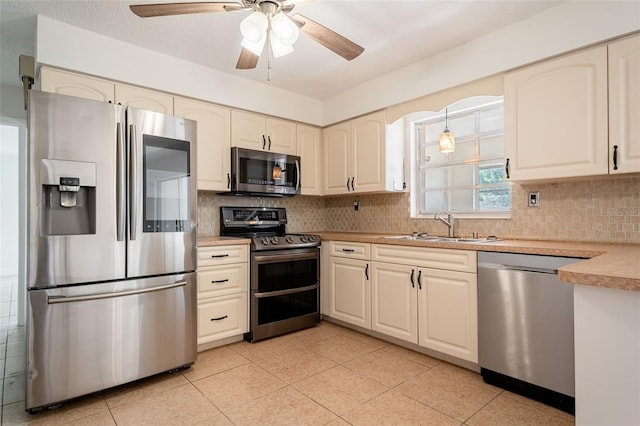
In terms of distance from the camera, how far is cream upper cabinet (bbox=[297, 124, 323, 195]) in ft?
12.6

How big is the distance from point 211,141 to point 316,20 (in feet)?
4.66

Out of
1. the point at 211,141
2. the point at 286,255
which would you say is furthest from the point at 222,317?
the point at 211,141

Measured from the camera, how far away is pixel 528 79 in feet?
7.59

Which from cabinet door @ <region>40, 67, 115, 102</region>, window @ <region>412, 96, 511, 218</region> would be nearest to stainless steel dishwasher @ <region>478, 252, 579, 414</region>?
window @ <region>412, 96, 511, 218</region>

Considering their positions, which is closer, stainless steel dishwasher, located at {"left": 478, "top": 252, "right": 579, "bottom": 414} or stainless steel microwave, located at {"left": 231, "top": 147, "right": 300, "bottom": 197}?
stainless steel dishwasher, located at {"left": 478, "top": 252, "right": 579, "bottom": 414}

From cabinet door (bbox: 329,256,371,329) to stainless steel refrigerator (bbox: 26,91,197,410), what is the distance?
142 cm

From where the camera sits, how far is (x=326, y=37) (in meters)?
1.88

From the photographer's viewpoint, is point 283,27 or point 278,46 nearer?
point 283,27

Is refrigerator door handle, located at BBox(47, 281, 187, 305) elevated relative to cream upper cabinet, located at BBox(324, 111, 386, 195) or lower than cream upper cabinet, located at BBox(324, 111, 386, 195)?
lower

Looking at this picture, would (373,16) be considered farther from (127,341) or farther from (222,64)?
(127,341)

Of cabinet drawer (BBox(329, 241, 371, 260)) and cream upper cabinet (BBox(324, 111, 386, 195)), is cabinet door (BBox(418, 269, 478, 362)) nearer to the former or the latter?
cabinet drawer (BBox(329, 241, 371, 260))

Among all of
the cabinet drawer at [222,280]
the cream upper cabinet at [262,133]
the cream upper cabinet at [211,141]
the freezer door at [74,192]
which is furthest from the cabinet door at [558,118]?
the freezer door at [74,192]

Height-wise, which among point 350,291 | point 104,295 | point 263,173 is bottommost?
point 350,291

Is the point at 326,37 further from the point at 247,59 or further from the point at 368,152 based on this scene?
the point at 368,152
